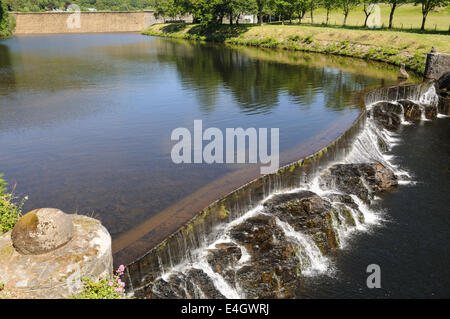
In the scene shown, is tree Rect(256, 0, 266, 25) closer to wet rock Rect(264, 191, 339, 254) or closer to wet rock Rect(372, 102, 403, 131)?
wet rock Rect(372, 102, 403, 131)

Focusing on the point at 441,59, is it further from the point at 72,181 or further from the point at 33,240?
the point at 33,240

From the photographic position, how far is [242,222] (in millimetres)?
15984

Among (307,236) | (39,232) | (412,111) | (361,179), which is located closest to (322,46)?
(412,111)

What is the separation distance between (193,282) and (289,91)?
29016 millimetres

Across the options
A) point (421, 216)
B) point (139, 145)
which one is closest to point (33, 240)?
point (139, 145)

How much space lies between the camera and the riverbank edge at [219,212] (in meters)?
12.3

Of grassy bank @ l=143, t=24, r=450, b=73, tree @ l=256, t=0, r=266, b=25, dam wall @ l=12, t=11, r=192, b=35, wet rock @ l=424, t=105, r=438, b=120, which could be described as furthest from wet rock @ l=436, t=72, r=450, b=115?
dam wall @ l=12, t=11, r=192, b=35

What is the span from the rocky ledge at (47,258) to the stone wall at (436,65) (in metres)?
44.9

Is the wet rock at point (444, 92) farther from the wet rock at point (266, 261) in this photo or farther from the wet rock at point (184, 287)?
the wet rock at point (184, 287)

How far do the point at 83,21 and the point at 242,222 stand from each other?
524ft

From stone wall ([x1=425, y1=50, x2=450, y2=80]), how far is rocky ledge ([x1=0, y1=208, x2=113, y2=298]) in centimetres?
4488

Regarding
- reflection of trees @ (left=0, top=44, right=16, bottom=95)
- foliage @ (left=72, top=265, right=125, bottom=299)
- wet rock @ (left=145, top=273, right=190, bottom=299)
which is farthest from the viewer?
reflection of trees @ (left=0, top=44, right=16, bottom=95)

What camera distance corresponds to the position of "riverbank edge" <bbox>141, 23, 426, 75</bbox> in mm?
52263

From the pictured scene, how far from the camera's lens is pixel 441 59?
42.4 meters
